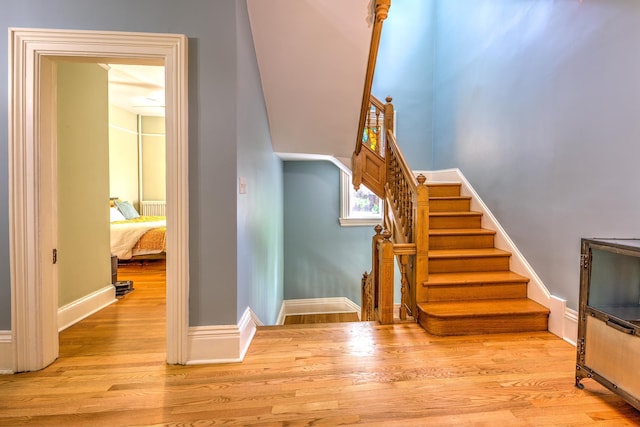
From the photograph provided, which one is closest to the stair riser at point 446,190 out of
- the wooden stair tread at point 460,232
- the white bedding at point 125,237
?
the wooden stair tread at point 460,232

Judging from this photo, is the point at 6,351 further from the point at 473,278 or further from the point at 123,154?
the point at 123,154

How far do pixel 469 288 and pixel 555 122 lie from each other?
1.50m

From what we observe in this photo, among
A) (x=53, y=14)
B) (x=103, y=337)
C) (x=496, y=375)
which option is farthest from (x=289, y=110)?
(x=496, y=375)

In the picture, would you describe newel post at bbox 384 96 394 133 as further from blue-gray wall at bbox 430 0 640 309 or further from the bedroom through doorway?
the bedroom through doorway

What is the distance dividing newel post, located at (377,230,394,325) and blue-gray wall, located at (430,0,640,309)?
1.28m

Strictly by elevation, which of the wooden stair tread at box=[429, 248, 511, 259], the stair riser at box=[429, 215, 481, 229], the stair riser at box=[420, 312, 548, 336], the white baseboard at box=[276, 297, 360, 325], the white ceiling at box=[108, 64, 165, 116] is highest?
the white ceiling at box=[108, 64, 165, 116]

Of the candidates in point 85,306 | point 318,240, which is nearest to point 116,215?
point 85,306

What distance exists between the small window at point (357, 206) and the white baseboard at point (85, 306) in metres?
3.50

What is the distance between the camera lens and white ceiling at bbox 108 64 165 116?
409 cm

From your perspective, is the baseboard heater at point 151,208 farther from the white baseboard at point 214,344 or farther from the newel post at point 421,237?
the newel post at point 421,237

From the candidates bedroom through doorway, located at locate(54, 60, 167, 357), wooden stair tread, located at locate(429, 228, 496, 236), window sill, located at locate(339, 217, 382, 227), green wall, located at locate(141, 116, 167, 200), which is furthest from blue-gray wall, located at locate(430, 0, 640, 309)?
green wall, located at locate(141, 116, 167, 200)

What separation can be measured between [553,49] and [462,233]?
1.72 m

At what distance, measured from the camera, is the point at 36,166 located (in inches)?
69.3

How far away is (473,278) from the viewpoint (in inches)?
103
